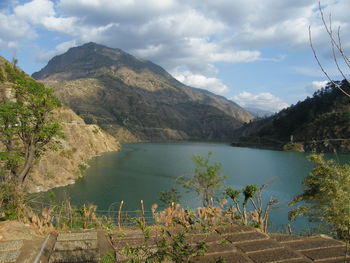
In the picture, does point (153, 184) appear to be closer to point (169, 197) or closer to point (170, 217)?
point (169, 197)

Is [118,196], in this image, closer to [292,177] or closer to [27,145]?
[27,145]

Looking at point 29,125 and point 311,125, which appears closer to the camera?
point 29,125

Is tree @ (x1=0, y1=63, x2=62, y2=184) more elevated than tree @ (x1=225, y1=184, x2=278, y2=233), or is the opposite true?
tree @ (x1=0, y1=63, x2=62, y2=184)

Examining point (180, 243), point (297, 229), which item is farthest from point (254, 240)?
point (297, 229)

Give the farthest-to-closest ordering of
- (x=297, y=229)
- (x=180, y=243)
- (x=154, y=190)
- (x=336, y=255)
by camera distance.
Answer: (x=154, y=190), (x=297, y=229), (x=336, y=255), (x=180, y=243)

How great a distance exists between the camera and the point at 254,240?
4137 millimetres

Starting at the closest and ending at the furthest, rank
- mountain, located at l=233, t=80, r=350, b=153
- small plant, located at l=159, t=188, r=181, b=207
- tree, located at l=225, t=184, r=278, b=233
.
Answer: tree, located at l=225, t=184, r=278, b=233 → small plant, located at l=159, t=188, r=181, b=207 → mountain, located at l=233, t=80, r=350, b=153

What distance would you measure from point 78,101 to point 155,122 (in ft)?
161

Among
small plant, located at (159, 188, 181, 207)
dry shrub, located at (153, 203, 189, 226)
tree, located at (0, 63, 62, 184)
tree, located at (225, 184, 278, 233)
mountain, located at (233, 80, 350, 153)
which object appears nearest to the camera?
dry shrub, located at (153, 203, 189, 226)

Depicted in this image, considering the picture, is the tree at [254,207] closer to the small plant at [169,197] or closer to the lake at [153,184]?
the small plant at [169,197]

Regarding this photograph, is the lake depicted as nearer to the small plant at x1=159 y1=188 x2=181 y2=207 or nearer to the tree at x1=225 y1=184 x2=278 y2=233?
the small plant at x1=159 y1=188 x2=181 y2=207

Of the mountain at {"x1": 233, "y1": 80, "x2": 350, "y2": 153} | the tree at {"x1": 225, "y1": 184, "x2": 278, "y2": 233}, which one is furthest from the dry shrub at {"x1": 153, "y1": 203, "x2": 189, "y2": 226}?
the mountain at {"x1": 233, "y1": 80, "x2": 350, "y2": 153}

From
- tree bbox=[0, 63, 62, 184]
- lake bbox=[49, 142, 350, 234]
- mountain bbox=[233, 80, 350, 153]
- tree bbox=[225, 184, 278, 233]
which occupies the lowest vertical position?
lake bbox=[49, 142, 350, 234]

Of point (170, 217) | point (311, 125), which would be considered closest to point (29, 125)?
point (170, 217)
